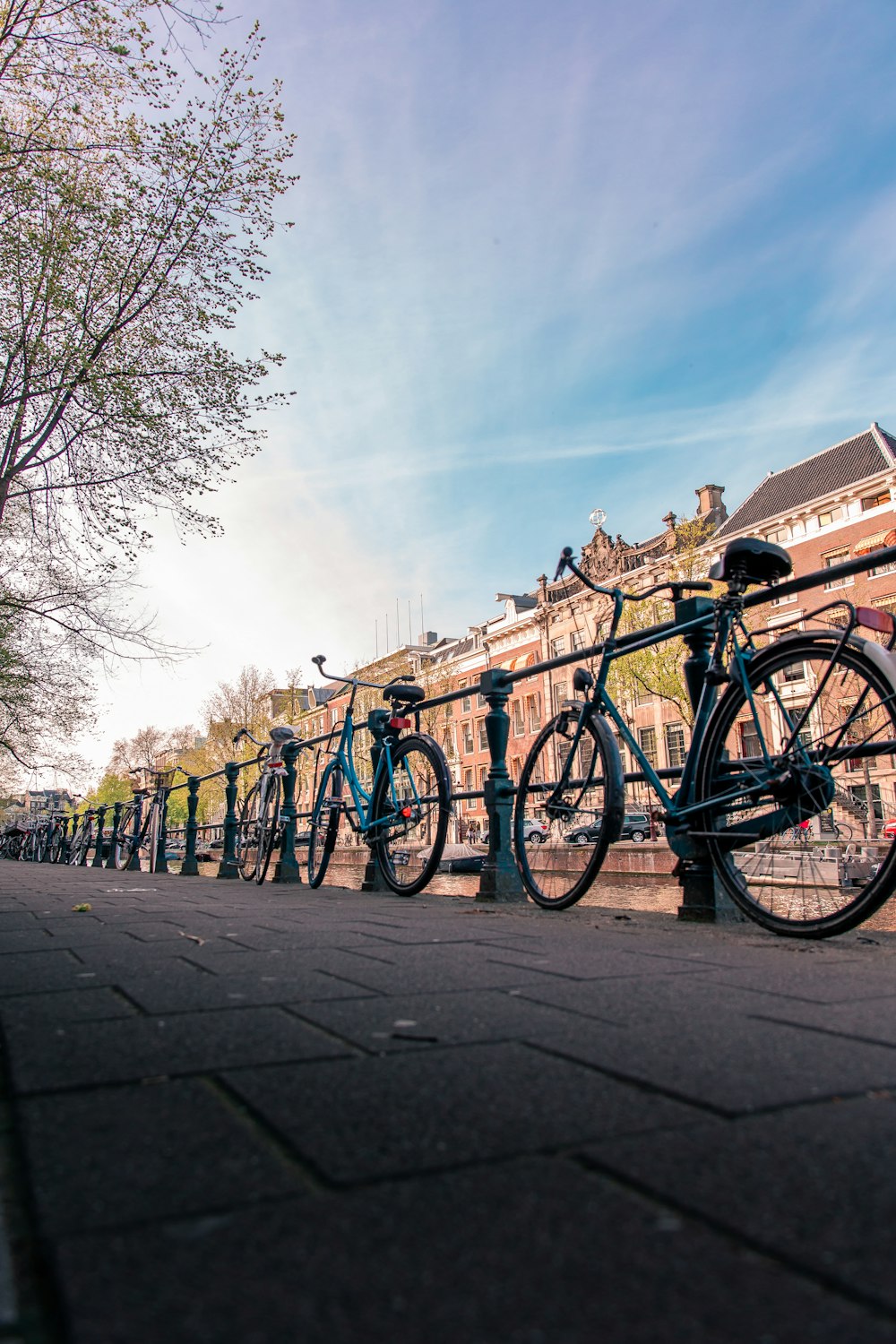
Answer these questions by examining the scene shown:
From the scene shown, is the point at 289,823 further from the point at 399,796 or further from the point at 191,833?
the point at 191,833

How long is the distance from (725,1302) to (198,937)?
279 cm

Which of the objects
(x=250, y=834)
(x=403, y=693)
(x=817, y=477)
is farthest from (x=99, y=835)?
(x=817, y=477)

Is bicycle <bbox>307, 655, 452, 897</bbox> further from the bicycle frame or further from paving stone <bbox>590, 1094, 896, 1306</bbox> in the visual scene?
paving stone <bbox>590, 1094, 896, 1306</bbox>

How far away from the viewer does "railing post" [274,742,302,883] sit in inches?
338

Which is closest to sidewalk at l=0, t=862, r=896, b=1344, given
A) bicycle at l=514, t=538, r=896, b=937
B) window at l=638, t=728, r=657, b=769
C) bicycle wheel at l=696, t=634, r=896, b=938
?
bicycle wheel at l=696, t=634, r=896, b=938

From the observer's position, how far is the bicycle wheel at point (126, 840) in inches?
620

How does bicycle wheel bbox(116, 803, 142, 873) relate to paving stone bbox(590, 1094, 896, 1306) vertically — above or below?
above

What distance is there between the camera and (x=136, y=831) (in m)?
15.7

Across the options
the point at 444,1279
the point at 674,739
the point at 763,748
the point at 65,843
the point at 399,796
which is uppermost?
the point at 674,739

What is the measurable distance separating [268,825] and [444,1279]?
8349mm

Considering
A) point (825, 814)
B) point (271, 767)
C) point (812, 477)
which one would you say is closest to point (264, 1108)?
point (825, 814)

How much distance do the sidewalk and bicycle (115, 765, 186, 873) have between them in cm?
1192

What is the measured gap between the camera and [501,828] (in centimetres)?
538

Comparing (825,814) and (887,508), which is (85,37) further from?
(887,508)
